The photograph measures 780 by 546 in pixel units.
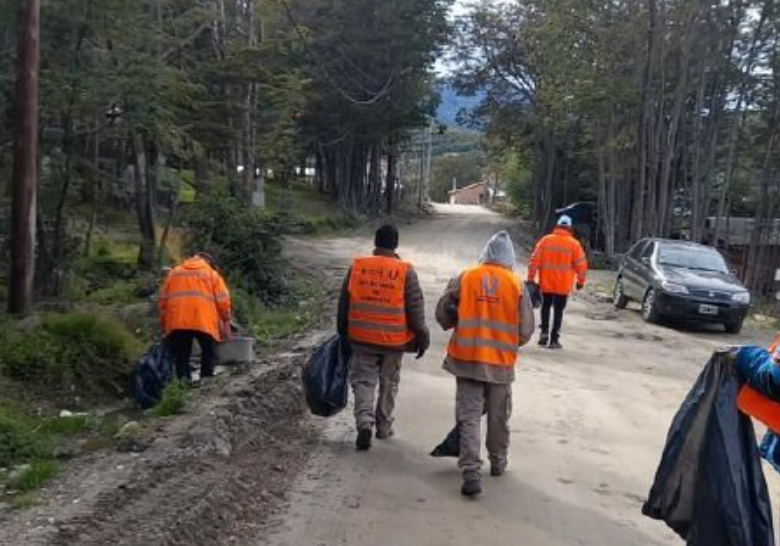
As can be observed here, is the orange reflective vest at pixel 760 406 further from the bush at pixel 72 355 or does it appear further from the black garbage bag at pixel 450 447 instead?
the bush at pixel 72 355

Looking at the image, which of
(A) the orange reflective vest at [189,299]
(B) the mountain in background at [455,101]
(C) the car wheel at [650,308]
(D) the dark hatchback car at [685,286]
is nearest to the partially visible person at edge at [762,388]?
(A) the orange reflective vest at [189,299]

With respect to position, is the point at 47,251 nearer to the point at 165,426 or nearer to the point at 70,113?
the point at 70,113

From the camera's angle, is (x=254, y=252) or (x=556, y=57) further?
(x=556, y=57)

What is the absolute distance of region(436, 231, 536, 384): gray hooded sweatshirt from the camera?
6.98 m

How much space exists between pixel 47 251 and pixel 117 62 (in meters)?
2.94

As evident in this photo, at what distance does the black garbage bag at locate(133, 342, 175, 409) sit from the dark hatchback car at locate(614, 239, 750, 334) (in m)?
11.0

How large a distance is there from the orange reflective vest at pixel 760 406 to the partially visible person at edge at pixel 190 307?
702 centimetres

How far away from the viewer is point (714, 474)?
177 inches

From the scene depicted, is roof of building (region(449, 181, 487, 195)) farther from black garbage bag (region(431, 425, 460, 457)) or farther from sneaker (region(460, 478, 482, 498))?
sneaker (region(460, 478, 482, 498))

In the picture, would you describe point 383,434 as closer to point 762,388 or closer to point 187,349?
point 187,349

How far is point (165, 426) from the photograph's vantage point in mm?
8281

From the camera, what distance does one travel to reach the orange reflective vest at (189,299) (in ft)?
34.1

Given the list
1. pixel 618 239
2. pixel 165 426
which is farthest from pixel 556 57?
pixel 165 426

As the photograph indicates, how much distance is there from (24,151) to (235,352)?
137 inches
